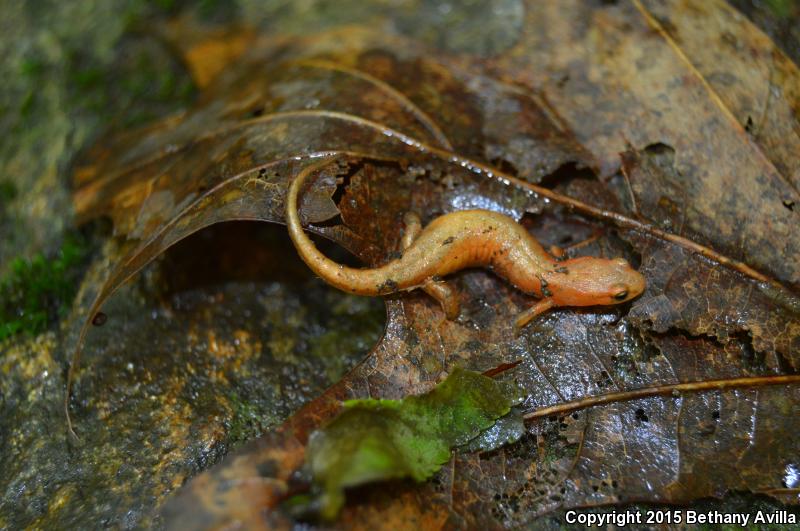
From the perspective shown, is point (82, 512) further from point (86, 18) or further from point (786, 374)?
point (86, 18)

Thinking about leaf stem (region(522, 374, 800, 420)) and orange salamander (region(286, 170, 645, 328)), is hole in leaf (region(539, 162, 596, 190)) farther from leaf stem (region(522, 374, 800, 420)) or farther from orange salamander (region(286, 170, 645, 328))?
leaf stem (region(522, 374, 800, 420))

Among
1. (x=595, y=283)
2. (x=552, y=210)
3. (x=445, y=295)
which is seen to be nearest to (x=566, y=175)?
(x=552, y=210)

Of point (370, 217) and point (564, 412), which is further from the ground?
point (370, 217)

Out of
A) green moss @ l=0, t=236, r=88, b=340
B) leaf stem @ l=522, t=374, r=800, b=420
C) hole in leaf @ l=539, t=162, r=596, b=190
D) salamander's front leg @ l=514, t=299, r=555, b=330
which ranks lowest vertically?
green moss @ l=0, t=236, r=88, b=340

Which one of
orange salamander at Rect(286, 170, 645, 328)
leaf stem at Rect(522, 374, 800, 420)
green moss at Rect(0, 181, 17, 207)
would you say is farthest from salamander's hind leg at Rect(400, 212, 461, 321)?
green moss at Rect(0, 181, 17, 207)

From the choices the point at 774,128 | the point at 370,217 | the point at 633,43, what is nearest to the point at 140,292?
the point at 370,217

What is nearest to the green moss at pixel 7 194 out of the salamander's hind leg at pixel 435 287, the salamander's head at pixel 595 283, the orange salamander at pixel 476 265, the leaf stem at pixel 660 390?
the orange salamander at pixel 476 265

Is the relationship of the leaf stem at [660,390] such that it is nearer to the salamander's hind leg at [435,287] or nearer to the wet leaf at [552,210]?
the wet leaf at [552,210]

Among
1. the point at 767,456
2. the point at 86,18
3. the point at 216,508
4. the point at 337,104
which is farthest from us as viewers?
the point at 86,18
